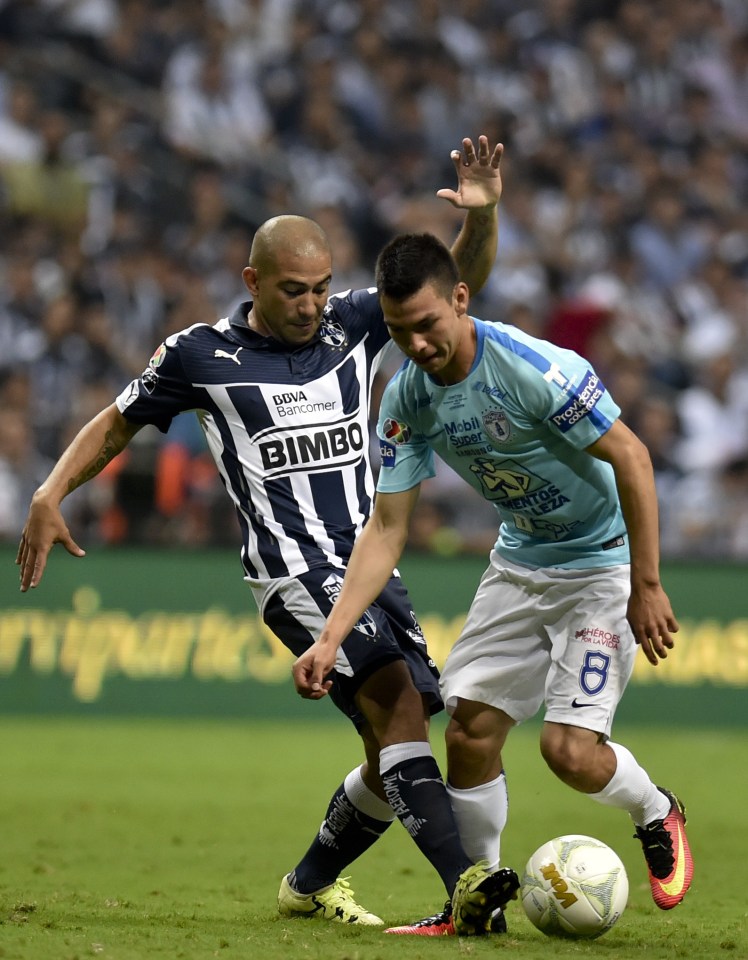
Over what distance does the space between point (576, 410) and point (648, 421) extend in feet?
28.2

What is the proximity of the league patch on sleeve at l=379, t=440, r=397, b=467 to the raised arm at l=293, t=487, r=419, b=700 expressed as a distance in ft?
0.40

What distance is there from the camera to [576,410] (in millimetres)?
4961

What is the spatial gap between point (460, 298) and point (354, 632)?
1268 mm

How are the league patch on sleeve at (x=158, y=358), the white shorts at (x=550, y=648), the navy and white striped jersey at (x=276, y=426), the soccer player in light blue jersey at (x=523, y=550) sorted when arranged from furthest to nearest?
1. the league patch on sleeve at (x=158, y=358)
2. the navy and white striped jersey at (x=276, y=426)
3. the white shorts at (x=550, y=648)
4. the soccer player in light blue jersey at (x=523, y=550)

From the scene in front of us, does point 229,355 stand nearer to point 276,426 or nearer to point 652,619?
point 276,426

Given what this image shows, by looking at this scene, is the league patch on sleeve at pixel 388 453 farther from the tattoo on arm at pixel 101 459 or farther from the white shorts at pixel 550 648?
the tattoo on arm at pixel 101 459

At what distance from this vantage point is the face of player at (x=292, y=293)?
17.8 ft

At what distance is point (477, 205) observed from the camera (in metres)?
5.64

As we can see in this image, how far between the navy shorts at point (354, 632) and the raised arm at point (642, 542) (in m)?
0.93

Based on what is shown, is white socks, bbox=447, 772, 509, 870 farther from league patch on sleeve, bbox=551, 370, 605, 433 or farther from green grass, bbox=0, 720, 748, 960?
league patch on sleeve, bbox=551, 370, 605, 433

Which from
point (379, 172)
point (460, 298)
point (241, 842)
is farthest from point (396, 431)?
point (379, 172)

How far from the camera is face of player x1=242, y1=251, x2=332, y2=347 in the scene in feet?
17.8

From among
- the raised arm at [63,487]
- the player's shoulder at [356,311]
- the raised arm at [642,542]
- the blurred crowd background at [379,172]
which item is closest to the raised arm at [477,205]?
the player's shoulder at [356,311]

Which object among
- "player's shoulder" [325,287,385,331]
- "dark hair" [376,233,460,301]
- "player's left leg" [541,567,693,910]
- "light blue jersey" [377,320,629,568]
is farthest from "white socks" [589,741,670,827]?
"player's shoulder" [325,287,385,331]
